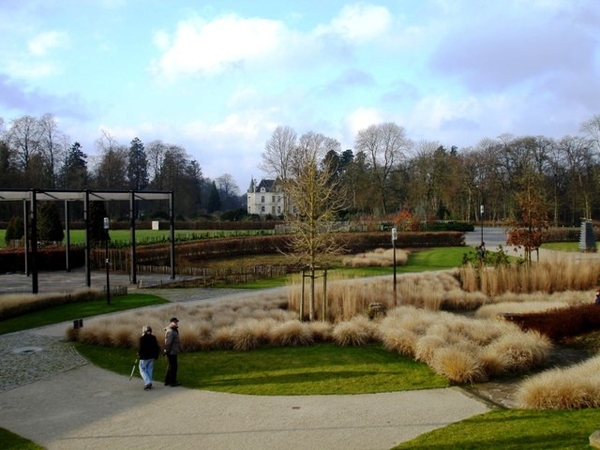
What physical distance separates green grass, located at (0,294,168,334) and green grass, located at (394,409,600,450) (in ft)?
44.6

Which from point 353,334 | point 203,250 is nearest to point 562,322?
point 353,334

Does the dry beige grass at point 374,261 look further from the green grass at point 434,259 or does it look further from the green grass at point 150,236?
the green grass at point 150,236

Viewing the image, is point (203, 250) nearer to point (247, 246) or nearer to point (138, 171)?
point (247, 246)

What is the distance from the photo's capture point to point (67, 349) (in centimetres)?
1431

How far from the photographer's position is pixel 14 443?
8.36 m

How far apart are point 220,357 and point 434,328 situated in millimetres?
5023

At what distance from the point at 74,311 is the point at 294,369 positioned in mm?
10695

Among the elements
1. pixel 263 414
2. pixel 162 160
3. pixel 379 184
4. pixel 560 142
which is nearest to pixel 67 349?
pixel 263 414

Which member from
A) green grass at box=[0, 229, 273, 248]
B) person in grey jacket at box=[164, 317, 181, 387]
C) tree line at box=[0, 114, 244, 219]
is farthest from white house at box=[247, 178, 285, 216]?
person in grey jacket at box=[164, 317, 181, 387]

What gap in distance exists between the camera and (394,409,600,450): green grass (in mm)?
7129

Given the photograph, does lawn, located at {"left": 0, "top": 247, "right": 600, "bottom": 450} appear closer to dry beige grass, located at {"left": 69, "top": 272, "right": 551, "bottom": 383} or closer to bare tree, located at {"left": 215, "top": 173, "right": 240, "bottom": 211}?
dry beige grass, located at {"left": 69, "top": 272, "right": 551, "bottom": 383}

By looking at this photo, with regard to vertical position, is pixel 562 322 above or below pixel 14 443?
above

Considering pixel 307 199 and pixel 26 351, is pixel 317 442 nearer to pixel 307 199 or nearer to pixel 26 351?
pixel 26 351

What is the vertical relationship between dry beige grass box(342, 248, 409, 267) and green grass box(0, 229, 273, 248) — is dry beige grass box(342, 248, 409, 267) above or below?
below
